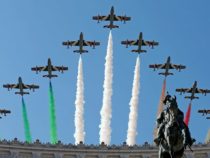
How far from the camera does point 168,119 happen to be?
35.1 metres

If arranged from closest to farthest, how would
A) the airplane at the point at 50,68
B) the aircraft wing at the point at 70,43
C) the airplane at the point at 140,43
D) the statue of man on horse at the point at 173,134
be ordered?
the statue of man on horse at the point at 173,134 < the airplane at the point at 50,68 < the aircraft wing at the point at 70,43 < the airplane at the point at 140,43

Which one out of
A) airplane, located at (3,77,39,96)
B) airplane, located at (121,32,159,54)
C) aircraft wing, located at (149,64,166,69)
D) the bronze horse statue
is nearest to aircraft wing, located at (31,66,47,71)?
airplane, located at (3,77,39,96)

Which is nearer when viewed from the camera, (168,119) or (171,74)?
(168,119)

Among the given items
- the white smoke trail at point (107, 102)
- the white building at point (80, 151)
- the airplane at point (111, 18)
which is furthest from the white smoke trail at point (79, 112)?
the white building at point (80, 151)

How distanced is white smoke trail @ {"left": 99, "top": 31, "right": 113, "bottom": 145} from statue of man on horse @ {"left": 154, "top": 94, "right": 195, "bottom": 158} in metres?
110

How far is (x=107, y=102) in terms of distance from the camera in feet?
501

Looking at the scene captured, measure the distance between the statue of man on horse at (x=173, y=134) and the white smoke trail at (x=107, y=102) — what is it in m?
110

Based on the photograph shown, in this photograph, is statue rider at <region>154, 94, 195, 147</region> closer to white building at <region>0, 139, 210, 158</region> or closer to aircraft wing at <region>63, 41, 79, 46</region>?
white building at <region>0, 139, 210, 158</region>

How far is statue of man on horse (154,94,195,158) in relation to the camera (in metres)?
34.2

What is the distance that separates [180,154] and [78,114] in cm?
11794

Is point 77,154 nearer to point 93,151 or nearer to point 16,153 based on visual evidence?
point 93,151

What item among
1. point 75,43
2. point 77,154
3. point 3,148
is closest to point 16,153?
point 3,148

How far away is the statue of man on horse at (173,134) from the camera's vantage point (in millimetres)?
34156

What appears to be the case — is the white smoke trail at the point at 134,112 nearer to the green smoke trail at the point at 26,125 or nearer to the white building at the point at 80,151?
the green smoke trail at the point at 26,125
